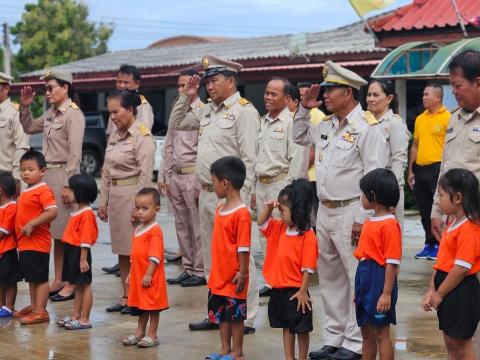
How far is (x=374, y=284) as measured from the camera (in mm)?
5488

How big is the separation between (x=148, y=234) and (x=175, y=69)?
63.5 feet

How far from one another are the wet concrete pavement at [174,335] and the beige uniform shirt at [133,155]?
1.15 metres

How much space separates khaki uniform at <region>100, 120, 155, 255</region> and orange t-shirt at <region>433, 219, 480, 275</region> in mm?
3284

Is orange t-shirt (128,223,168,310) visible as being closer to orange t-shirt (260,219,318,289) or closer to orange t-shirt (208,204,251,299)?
orange t-shirt (208,204,251,299)

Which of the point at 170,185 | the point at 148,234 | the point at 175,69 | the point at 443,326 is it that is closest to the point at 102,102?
the point at 175,69

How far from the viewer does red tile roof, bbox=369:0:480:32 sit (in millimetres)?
15867

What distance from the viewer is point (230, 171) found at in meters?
6.20

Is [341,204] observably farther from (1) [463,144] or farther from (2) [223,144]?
(2) [223,144]

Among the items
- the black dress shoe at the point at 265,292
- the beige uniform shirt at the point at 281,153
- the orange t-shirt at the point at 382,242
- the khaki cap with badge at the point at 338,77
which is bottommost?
Answer: the black dress shoe at the point at 265,292

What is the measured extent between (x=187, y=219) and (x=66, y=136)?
169cm

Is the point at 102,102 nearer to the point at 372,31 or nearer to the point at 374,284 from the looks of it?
the point at 372,31

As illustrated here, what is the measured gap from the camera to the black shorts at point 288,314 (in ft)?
19.1

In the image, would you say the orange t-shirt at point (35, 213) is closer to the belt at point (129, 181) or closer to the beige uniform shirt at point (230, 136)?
the belt at point (129, 181)

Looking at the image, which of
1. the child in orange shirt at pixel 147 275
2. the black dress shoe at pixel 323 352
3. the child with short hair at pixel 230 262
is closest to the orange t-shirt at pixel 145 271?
the child in orange shirt at pixel 147 275
